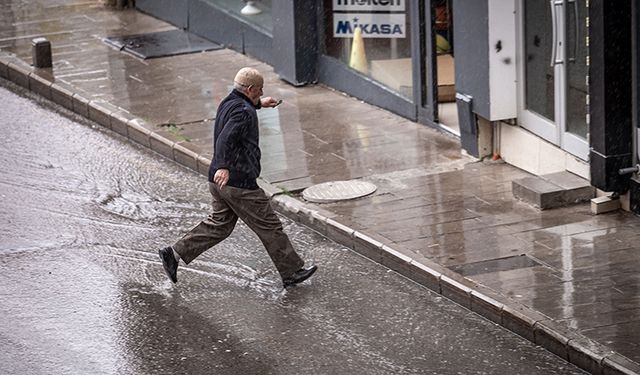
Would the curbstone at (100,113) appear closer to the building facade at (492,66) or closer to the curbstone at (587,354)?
the building facade at (492,66)

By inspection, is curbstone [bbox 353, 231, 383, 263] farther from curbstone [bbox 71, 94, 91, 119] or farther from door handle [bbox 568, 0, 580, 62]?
curbstone [bbox 71, 94, 91, 119]

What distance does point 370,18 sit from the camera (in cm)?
1580

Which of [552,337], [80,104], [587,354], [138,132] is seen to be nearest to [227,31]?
[80,104]

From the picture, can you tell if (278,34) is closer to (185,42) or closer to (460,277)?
(185,42)

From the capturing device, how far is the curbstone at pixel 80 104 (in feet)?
52.0

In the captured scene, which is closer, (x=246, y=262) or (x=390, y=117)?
(x=246, y=262)

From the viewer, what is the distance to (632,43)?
11484 mm

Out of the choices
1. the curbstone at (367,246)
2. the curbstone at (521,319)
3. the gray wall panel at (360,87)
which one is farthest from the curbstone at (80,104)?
the curbstone at (521,319)

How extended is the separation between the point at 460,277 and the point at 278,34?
7.12m

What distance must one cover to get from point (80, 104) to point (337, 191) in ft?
14.8

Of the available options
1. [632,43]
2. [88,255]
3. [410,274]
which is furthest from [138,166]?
[632,43]

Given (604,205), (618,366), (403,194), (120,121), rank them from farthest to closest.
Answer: (120,121) < (403,194) < (604,205) < (618,366)

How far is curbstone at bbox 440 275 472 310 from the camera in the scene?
1017 cm

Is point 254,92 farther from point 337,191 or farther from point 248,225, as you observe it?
point 337,191
